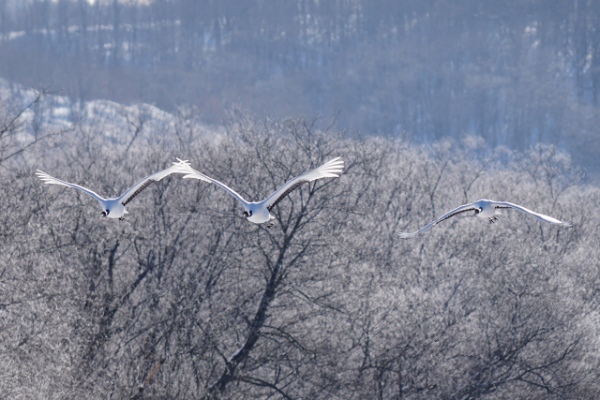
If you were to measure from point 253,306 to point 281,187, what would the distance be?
1499 cm

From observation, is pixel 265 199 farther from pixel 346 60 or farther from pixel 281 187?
pixel 346 60

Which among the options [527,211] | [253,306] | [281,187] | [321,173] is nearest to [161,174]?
[281,187]

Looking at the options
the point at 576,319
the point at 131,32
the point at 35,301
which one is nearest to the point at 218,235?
the point at 35,301

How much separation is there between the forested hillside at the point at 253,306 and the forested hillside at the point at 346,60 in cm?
8198

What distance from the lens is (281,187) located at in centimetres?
1816

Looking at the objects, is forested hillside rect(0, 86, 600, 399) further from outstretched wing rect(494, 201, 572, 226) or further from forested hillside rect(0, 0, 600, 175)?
forested hillside rect(0, 0, 600, 175)

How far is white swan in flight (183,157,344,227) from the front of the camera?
17250mm

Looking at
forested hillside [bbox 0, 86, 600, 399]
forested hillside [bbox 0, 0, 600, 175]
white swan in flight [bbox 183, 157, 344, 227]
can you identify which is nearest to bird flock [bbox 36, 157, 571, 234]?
white swan in flight [bbox 183, 157, 344, 227]

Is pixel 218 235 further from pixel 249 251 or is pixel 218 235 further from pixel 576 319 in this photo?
pixel 576 319

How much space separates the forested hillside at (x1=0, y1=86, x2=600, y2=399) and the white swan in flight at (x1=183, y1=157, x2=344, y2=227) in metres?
7.53

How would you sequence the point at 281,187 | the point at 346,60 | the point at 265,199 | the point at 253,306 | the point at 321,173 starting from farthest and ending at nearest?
the point at 346,60 → the point at 253,306 → the point at 265,199 → the point at 281,187 → the point at 321,173

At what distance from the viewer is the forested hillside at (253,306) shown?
28.3 m

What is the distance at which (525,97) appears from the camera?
481ft

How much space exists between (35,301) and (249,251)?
24.3ft
